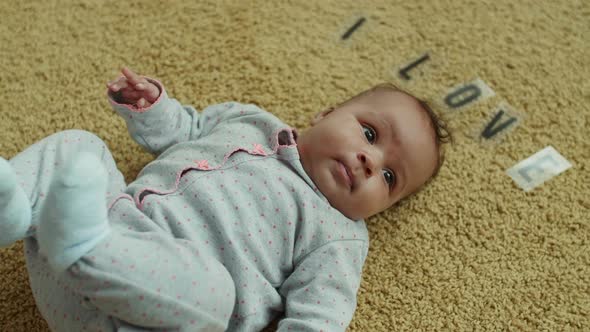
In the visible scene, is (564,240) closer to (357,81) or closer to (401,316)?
(401,316)

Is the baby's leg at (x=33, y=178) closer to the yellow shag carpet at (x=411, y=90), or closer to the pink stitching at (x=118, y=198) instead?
the pink stitching at (x=118, y=198)

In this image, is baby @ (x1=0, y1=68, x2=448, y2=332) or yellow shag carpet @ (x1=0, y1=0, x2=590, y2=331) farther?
yellow shag carpet @ (x1=0, y1=0, x2=590, y2=331)

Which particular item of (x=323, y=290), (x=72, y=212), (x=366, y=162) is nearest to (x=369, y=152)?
(x=366, y=162)

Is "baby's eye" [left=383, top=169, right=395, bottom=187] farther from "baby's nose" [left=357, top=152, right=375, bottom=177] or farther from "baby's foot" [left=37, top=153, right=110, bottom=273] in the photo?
"baby's foot" [left=37, top=153, right=110, bottom=273]

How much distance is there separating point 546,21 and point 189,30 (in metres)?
0.87

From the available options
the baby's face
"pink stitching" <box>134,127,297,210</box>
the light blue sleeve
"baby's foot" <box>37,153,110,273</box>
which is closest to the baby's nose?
the baby's face

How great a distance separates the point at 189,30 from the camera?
1.34 m

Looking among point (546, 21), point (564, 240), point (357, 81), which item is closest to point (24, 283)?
point (357, 81)

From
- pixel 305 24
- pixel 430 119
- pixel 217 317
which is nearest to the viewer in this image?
pixel 217 317

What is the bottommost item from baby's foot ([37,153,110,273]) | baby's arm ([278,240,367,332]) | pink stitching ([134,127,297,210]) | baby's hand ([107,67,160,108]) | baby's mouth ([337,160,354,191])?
baby's arm ([278,240,367,332])

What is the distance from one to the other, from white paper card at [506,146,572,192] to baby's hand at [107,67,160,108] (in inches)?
28.4

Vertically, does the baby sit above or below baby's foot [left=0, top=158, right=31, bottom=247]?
below

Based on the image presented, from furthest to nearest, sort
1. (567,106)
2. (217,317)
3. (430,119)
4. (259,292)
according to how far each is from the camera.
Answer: (567,106)
(430,119)
(259,292)
(217,317)

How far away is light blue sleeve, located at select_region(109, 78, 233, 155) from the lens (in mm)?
990
